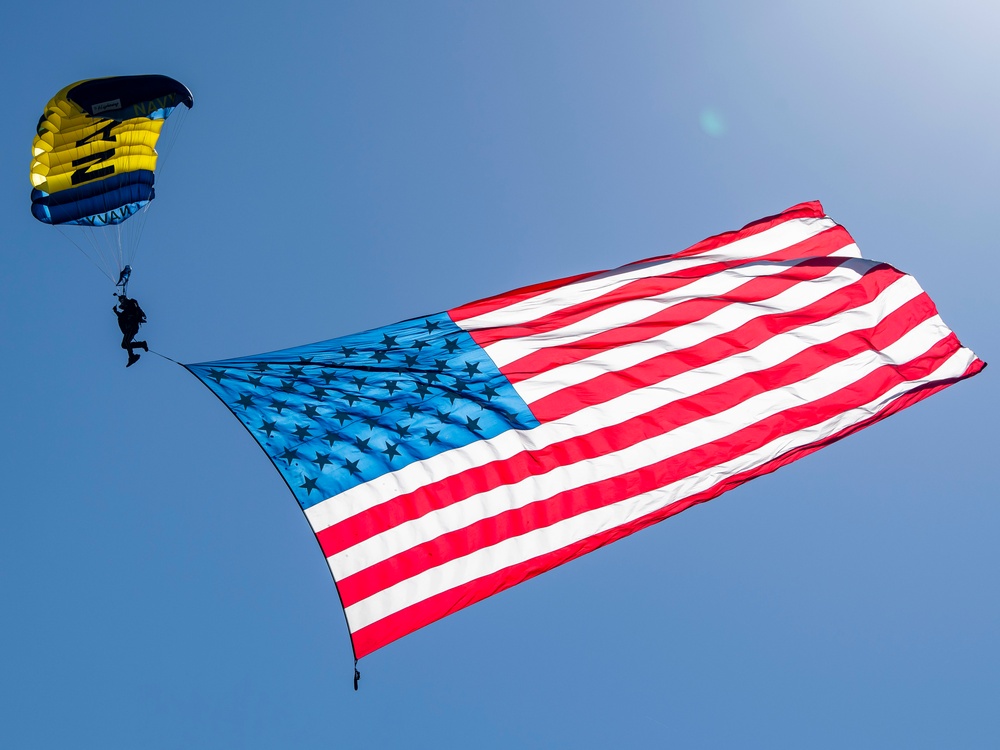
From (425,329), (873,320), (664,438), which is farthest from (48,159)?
(873,320)

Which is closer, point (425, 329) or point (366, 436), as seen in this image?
point (366, 436)

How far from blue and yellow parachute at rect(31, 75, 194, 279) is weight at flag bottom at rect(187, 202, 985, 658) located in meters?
7.03

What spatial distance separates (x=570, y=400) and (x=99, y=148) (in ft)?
30.3

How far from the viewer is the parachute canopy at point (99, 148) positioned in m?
16.4

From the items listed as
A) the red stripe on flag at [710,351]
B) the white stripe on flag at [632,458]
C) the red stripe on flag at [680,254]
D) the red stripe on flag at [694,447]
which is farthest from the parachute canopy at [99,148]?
the red stripe on flag at [694,447]

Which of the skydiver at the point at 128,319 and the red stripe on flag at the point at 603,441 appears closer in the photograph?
the red stripe on flag at the point at 603,441

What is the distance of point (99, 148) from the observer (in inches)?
666

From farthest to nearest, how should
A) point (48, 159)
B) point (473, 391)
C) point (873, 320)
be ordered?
point (48, 159)
point (873, 320)
point (473, 391)

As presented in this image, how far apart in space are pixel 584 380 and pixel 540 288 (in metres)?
1.30

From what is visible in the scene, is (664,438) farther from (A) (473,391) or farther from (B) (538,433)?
(A) (473,391)

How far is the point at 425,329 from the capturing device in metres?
12.3

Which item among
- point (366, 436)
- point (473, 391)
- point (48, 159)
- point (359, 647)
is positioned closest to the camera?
point (359, 647)

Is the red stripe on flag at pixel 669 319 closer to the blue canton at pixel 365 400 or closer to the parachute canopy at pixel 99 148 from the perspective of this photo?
the blue canton at pixel 365 400

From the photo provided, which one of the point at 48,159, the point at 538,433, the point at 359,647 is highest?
the point at 48,159
